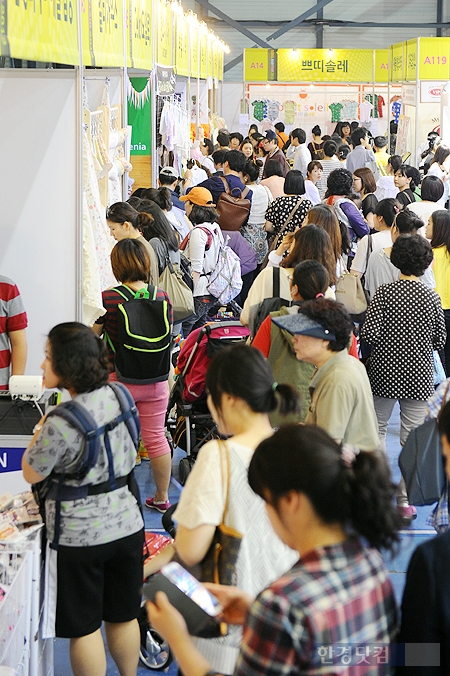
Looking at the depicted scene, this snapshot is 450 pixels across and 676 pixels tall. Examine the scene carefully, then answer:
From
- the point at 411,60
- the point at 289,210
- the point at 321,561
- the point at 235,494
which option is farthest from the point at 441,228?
the point at 411,60

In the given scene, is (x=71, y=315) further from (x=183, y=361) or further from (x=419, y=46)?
(x=419, y=46)

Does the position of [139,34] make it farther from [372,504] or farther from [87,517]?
[372,504]

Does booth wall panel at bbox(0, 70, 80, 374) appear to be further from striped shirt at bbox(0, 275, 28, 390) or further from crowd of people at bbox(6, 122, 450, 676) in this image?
striped shirt at bbox(0, 275, 28, 390)

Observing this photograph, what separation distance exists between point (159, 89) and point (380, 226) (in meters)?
3.45

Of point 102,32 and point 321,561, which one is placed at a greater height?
point 102,32

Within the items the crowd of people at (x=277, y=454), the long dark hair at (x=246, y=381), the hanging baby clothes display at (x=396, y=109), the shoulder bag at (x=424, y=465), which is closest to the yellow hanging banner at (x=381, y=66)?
the hanging baby clothes display at (x=396, y=109)

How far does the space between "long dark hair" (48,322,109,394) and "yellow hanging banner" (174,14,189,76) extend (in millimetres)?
8271

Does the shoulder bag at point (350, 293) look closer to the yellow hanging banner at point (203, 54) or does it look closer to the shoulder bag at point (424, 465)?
the shoulder bag at point (424, 465)

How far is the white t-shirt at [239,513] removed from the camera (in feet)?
6.51

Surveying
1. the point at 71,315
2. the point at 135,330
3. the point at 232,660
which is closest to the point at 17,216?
the point at 71,315

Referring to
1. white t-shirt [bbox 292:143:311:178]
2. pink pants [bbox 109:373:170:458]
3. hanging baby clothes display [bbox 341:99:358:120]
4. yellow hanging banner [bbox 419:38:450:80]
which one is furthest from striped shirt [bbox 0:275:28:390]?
hanging baby clothes display [bbox 341:99:358:120]

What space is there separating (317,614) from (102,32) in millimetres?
4459

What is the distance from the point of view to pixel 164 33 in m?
9.02

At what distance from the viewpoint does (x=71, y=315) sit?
4098 millimetres
